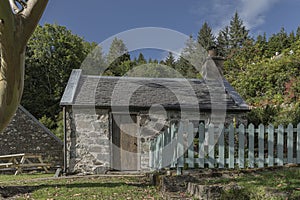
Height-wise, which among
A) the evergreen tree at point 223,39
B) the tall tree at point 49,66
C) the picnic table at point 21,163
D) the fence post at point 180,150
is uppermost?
the evergreen tree at point 223,39

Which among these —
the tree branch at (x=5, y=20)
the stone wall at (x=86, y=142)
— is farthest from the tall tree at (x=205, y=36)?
the tree branch at (x=5, y=20)

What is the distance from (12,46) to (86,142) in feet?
23.2

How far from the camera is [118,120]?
1018 centimetres

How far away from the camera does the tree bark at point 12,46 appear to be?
10.3ft

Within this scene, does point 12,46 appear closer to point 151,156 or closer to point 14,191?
point 14,191

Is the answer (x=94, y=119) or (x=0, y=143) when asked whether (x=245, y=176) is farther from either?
(x=0, y=143)

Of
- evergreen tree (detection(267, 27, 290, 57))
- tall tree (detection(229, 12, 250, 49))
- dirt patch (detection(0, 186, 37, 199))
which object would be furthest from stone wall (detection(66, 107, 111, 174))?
tall tree (detection(229, 12, 250, 49))

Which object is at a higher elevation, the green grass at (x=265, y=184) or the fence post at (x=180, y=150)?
the fence post at (x=180, y=150)

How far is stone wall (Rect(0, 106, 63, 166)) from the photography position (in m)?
12.1

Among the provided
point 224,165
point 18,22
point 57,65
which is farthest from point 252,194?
point 57,65

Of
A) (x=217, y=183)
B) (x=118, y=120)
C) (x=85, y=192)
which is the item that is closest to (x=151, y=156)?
(x=118, y=120)

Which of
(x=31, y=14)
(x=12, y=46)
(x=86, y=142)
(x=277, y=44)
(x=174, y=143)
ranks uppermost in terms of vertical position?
(x=277, y=44)

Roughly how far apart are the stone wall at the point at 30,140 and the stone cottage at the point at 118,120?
2.99 m

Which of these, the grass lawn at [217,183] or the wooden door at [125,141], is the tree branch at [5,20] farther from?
the wooden door at [125,141]
